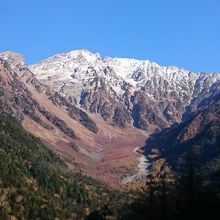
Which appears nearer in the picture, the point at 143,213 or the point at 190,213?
the point at 190,213

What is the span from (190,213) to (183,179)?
4613 mm

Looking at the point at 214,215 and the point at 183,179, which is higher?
the point at 183,179

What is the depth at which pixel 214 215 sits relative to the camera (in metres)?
75.2

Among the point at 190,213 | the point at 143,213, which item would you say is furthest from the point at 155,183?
the point at 190,213

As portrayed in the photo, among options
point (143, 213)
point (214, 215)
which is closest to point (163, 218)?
point (143, 213)

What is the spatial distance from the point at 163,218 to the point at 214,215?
353 inches

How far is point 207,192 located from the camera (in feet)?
253

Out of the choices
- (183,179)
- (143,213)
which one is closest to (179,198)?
(183,179)

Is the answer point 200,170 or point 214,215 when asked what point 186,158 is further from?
point 214,215

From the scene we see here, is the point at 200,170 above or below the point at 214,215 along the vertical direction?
above

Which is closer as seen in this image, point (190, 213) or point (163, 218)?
point (190, 213)

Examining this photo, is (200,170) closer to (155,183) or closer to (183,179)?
(183,179)

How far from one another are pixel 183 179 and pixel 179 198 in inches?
102

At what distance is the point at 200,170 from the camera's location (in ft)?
259
